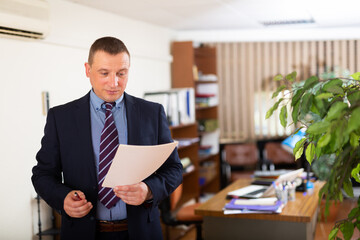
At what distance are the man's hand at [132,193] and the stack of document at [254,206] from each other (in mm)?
1405

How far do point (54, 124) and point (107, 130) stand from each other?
0.24m

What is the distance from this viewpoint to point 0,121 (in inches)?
132

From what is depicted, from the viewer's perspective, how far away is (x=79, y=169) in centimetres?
200

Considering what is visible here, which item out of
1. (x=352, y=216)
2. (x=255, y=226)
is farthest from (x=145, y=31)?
(x=352, y=216)

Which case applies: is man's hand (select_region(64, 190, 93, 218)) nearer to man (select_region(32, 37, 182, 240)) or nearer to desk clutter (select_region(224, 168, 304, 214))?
man (select_region(32, 37, 182, 240))

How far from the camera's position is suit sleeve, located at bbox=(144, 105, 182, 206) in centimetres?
197

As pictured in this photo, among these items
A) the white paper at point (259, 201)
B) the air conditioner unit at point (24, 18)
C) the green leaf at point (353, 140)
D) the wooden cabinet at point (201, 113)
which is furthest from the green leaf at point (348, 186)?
the wooden cabinet at point (201, 113)

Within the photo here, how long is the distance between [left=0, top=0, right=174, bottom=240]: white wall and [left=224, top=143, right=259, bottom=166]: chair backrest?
311 centimetres

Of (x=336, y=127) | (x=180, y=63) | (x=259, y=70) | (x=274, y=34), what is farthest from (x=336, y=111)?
(x=259, y=70)

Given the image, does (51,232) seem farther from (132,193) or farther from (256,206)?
(132,193)

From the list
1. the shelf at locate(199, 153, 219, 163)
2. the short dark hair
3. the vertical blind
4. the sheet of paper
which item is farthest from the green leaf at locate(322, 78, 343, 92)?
the vertical blind

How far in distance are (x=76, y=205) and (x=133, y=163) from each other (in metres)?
0.29

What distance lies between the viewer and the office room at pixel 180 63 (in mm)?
3479

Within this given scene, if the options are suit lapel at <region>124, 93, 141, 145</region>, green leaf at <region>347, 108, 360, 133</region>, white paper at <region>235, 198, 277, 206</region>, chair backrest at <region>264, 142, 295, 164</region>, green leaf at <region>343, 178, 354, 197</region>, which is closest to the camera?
green leaf at <region>347, 108, 360, 133</region>
